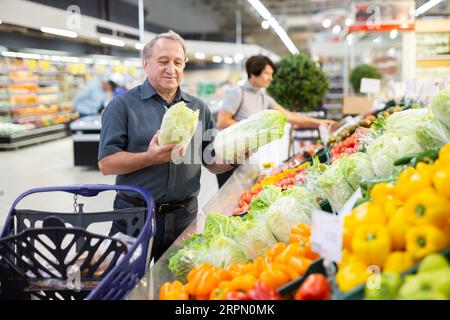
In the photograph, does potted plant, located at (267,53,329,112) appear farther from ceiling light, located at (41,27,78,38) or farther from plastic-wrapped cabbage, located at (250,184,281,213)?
ceiling light, located at (41,27,78,38)

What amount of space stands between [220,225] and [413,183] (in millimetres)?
988

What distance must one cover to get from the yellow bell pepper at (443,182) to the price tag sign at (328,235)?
11.4 inches

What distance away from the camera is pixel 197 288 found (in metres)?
1.70

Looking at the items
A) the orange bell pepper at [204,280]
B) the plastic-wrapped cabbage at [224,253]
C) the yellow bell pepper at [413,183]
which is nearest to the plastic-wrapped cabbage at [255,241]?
the plastic-wrapped cabbage at [224,253]

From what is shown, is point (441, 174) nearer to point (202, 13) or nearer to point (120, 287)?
point (120, 287)

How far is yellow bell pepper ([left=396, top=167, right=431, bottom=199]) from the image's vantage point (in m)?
1.47

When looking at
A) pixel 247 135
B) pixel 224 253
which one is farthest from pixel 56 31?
pixel 224 253

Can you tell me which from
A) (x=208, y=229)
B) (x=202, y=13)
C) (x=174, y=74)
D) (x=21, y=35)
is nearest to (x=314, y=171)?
(x=208, y=229)

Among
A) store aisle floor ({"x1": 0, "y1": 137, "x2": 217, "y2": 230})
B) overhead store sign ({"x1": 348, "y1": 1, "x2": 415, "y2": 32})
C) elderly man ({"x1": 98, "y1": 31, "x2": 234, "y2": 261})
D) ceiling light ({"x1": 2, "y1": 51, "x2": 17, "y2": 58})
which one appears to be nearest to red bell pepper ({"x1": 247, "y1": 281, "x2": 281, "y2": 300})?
elderly man ({"x1": 98, "y1": 31, "x2": 234, "y2": 261})

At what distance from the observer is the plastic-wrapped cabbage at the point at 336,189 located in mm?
2193

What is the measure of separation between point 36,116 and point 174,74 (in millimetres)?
14245

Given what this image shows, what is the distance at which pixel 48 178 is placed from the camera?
9.37m

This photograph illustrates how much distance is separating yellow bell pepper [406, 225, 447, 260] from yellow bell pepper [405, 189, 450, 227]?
26 mm

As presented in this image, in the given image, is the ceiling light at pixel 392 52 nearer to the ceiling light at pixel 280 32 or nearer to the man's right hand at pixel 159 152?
the ceiling light at pixel 280 32
